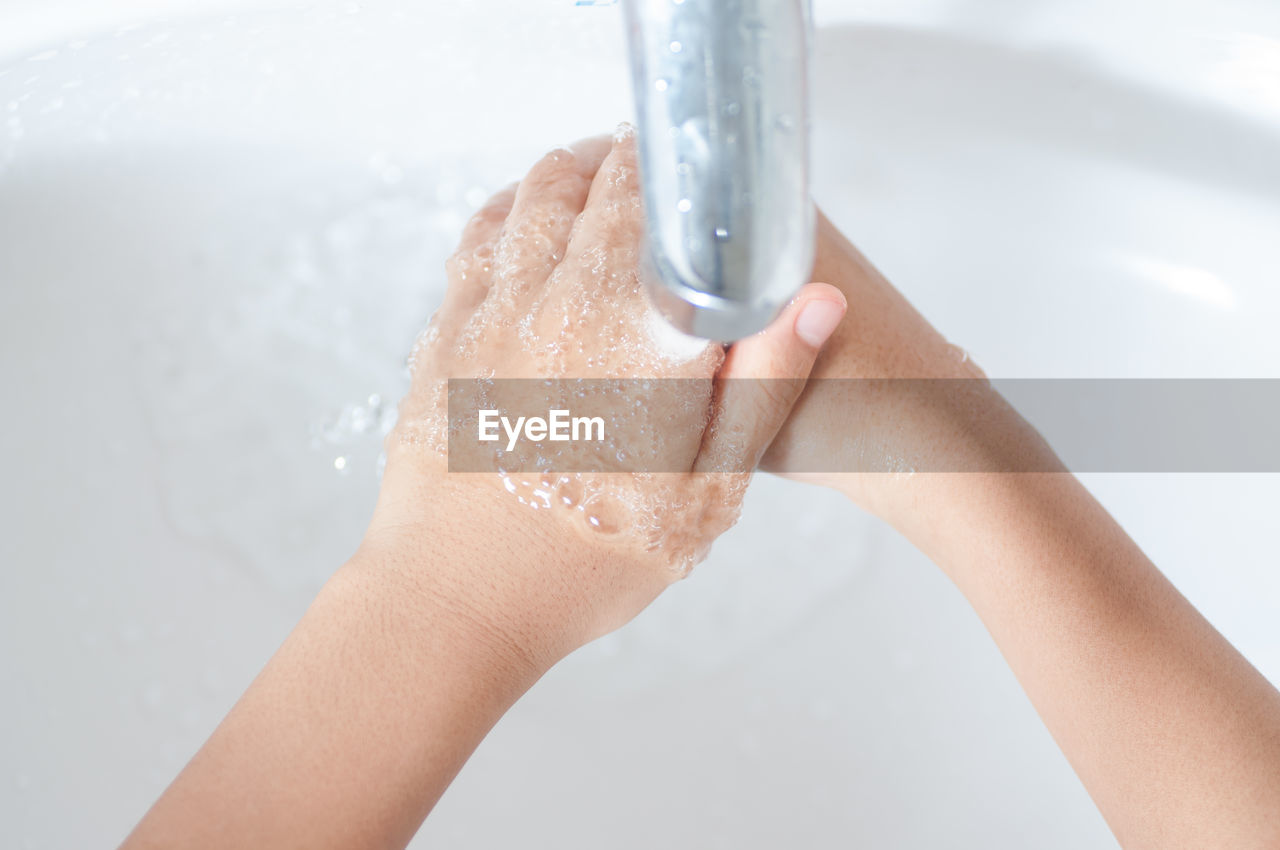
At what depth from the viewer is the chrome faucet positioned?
238mm

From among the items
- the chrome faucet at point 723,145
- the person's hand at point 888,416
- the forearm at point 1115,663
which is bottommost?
the forearm at point 1115,663

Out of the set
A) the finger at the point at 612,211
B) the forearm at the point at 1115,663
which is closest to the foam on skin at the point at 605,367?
the finger at the point at 612,211

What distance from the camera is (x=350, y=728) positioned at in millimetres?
427

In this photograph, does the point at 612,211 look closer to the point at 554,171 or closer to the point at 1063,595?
the point at 554,171

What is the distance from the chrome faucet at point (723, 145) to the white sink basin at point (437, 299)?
408mm

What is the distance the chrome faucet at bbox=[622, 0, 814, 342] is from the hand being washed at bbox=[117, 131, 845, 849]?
0.23m

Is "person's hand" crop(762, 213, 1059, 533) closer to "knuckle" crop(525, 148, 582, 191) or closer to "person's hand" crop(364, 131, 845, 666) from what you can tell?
"person's hand" crop(364, 131, 845, 666)

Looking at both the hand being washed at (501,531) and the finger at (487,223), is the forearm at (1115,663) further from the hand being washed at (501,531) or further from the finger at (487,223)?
the finger at (487,223)

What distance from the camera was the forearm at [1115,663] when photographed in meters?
0.44

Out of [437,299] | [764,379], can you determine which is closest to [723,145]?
[764,379]

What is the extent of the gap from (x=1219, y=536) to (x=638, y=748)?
0.41m

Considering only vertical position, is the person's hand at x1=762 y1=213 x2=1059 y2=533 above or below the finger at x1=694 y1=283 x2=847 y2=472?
below

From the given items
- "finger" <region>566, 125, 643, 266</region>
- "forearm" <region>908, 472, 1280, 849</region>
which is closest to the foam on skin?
"finger" <region>566, 125, 643, 266</region>

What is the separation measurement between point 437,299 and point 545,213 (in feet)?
0.60
